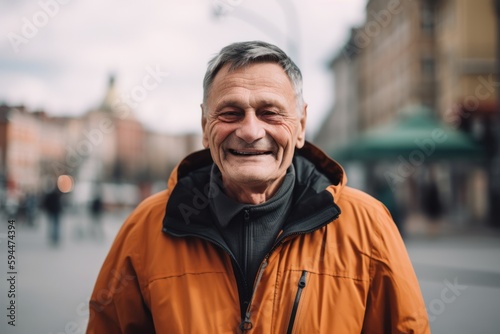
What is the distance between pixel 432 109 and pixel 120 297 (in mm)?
32482

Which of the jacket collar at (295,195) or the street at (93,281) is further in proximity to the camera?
the street at (93,281)

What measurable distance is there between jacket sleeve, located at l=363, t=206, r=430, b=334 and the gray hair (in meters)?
0.63

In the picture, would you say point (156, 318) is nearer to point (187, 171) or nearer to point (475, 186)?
point (187, 171)

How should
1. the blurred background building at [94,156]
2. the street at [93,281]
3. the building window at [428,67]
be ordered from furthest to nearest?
the blurred background building at [94,156], the building window at [428,67], the street at [93,281]

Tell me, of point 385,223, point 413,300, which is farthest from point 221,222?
point 413,300

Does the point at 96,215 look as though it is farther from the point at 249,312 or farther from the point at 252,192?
the point at 249,312

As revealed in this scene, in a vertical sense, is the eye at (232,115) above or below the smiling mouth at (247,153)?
above

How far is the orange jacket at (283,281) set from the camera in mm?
1993

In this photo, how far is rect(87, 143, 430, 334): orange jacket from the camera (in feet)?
6.54

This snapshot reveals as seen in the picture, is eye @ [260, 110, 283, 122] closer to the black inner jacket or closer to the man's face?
the man's face

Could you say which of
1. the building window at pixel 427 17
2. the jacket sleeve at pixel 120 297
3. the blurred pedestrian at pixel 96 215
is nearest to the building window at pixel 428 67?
the building window at pixel 427 17

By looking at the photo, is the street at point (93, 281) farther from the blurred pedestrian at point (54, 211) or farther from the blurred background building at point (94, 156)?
the blurred background building at point (94, 156)

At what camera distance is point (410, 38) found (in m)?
33.6

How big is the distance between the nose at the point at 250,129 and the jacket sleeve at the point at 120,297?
599mm
